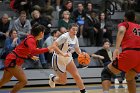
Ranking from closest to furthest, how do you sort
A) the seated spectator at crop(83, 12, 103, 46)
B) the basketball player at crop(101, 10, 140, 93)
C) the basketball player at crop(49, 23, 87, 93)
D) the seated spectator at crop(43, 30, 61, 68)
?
the basketball player at crop(101, 10, 140, 93) < the basketball player at crop(49, 23, 87, 93) < the seated spectator at crop(43, 30, 61, 68) < the seated spectator at crop(83, 12, 103, 46)

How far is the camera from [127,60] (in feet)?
23.9

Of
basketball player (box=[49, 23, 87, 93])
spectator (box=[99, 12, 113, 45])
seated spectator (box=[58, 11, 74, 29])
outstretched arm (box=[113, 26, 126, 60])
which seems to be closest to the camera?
outstretched arm (box=[113, 26, 126, 60])

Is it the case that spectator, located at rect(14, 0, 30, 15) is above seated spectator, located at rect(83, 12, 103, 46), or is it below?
above

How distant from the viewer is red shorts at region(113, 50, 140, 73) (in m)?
7.29

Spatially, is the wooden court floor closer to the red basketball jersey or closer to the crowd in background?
the crowd in background

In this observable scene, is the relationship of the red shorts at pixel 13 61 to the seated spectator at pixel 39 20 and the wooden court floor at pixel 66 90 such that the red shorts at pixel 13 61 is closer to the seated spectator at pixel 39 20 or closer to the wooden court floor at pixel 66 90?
the wooden court floor at pixel 66 90

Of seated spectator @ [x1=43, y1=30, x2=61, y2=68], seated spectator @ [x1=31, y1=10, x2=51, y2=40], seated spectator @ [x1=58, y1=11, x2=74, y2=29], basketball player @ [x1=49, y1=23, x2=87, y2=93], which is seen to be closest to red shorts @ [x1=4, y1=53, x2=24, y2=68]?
basketball player @ [x1=49, y1=23, x2=87, y2=93]

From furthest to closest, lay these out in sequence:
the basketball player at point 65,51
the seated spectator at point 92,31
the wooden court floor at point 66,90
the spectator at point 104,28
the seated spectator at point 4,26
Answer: the spectator at point 104,28
the seated spectator at point 92,31
the seated spectator at point 4,26
the wooden court floor at point 66,90
the basketball player at point 65,51

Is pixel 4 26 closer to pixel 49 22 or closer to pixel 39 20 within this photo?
pixel 39 20

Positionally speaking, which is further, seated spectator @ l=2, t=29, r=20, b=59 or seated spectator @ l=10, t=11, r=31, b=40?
seated spectator @ l=10, t=11, r=31, b=40

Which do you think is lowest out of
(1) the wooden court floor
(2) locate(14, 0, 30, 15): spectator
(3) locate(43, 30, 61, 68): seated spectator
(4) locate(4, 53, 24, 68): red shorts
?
(1) the wooden court floor

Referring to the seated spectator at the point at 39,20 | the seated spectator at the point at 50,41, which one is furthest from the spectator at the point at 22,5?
the seated spectator at the point at 50,41

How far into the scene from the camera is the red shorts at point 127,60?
23.9 ft

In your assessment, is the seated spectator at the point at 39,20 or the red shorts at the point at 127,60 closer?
the red shorts at the point at 127,60
